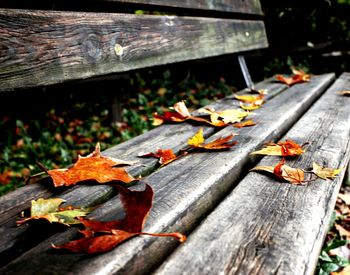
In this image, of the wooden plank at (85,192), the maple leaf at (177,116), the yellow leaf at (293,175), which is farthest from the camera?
the maple leaf at (177,116)

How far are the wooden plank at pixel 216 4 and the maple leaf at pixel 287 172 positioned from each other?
0.85 metres

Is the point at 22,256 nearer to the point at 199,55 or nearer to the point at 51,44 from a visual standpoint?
the point at 51,44

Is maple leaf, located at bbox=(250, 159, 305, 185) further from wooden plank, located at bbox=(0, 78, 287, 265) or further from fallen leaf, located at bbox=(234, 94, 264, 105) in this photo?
fallen leaf, located at bbox=(234, 94, 264, 105)

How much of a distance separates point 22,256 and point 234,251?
332 mm

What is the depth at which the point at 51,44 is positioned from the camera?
1033 mm

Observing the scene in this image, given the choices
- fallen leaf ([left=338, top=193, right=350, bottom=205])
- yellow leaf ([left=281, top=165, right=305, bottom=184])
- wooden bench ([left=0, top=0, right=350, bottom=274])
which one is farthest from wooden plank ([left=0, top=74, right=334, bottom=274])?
fallen leaf ([left=338, top=193, right=350, bottom=205])

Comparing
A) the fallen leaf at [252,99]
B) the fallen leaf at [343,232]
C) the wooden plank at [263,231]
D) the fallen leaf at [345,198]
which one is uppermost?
the fallen leaf at [252,99]

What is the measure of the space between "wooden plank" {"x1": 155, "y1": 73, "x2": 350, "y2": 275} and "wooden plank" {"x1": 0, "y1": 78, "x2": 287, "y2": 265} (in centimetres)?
26

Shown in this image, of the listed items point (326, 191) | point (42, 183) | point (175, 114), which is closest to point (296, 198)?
point (326, 191)

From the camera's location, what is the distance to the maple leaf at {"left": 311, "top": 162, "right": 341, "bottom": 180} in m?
0.80

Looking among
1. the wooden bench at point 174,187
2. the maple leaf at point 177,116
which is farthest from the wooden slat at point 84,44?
the maple leaf at point 177,116

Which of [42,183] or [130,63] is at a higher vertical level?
[130,63]

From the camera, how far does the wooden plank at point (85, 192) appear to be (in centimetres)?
60

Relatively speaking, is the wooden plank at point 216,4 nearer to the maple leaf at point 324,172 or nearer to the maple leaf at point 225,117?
the maple leaf at point 225,117
